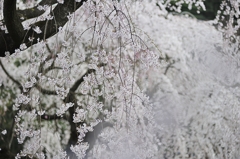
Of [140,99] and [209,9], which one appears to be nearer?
[140,99]

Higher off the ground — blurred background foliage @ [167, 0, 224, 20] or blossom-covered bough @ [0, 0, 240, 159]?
blurred background foliage @ [167, 0, 224, 20]

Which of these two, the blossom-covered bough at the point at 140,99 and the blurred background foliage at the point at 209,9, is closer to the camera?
the blossom-covered bough at the point at 140,99

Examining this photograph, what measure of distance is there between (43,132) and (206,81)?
5.99 feet

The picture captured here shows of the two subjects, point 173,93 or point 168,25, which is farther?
point 168,25

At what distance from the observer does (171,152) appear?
13.0 ft

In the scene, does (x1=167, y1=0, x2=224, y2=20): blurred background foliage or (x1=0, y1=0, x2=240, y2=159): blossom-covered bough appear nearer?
(x1=0, y1=0, x2=240, y2=159): blossom-covered bough

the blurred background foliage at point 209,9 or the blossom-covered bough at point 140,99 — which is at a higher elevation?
the blurred background foliage at point 209,9

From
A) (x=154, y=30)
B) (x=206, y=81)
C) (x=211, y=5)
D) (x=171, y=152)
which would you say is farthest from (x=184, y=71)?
(x=211, y=5)

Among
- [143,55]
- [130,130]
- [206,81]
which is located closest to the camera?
[143,55]

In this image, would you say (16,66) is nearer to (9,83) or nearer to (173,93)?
(9,83)

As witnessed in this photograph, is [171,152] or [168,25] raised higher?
[168,25]

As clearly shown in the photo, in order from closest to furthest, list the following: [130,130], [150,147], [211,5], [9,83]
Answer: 1. [130,130]
2. [150,147]
3. [9,83]
4. [211,5]

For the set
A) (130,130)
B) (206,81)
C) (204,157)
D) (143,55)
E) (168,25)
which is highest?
(168,25)

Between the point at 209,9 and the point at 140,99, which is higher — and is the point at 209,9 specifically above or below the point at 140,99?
above
